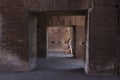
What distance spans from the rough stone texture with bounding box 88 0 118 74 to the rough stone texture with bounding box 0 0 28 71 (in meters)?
1.83

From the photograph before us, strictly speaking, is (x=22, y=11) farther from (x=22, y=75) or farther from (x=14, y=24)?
(x=22, y=75)

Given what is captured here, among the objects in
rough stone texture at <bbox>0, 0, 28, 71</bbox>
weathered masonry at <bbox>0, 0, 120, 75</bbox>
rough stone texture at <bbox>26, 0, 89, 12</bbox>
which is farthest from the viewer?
rough stone texture at <bbox>0, 0, 28, 71</bbox>

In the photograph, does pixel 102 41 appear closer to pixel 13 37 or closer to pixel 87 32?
pixel 87 32

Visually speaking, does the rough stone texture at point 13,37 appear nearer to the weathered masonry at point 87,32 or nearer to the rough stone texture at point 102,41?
the weathered masonry at point 87,32

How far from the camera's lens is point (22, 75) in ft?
24.0

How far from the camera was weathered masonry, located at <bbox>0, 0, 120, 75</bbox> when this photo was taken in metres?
7.44

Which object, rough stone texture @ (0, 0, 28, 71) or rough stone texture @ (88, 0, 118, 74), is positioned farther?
rough stone texture @ (0, 0, 28, 71)

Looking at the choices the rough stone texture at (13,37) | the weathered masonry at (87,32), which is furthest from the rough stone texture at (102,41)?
the rough stone texture at (13,37)

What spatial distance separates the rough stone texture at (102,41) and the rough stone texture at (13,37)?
6.00ft

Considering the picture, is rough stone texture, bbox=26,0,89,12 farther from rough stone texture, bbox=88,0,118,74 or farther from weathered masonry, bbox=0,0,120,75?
rough stone texture, bbox=88,0,118,74

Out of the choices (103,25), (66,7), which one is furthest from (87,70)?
(66,7)

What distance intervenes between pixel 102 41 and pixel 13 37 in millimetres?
2413

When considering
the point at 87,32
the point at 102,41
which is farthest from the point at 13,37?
the point at 102,41

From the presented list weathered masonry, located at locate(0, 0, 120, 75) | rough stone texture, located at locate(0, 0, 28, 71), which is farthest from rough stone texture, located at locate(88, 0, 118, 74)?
rough stone texture, located at locate(0, 0, 28, 71)
